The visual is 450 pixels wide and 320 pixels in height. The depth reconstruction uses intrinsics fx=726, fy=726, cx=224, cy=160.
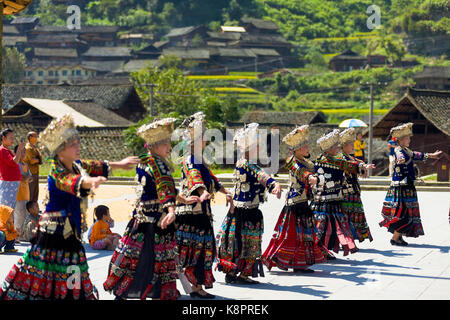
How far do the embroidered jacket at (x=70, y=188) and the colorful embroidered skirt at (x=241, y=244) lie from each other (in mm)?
2397

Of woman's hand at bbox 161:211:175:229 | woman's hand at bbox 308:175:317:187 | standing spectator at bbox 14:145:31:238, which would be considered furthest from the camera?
standing spectator at bbox 14:145:31:238

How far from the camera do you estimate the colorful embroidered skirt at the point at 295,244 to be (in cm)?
885

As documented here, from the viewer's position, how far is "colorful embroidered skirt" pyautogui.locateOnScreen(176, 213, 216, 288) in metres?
7.38

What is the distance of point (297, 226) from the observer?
8883mm

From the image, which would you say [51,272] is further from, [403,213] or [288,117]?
[288,117]

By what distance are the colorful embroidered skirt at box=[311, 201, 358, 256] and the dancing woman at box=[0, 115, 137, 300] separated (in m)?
4.51

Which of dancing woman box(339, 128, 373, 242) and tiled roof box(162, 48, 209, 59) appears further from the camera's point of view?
tiled roof box(162, 48, 209, 59)

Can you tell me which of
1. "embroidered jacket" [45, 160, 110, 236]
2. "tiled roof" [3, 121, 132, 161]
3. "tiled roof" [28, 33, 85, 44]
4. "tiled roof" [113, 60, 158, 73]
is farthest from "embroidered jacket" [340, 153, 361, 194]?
"tiled roof" [28, 33, 85, 44]

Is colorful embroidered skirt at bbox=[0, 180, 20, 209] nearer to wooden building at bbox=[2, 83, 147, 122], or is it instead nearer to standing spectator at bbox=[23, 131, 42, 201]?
standing spectator at bbox=[23, 131, 42, 201]

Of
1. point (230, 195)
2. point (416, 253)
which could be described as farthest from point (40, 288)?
point (416, 253)

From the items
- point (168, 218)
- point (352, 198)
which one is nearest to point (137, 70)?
point (352, 198)

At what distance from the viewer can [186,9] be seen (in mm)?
131000

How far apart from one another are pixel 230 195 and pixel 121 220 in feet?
21.8

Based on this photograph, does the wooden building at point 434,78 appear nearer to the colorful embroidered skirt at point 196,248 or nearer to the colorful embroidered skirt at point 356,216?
the colorful embroidered skirt at point 356,216
